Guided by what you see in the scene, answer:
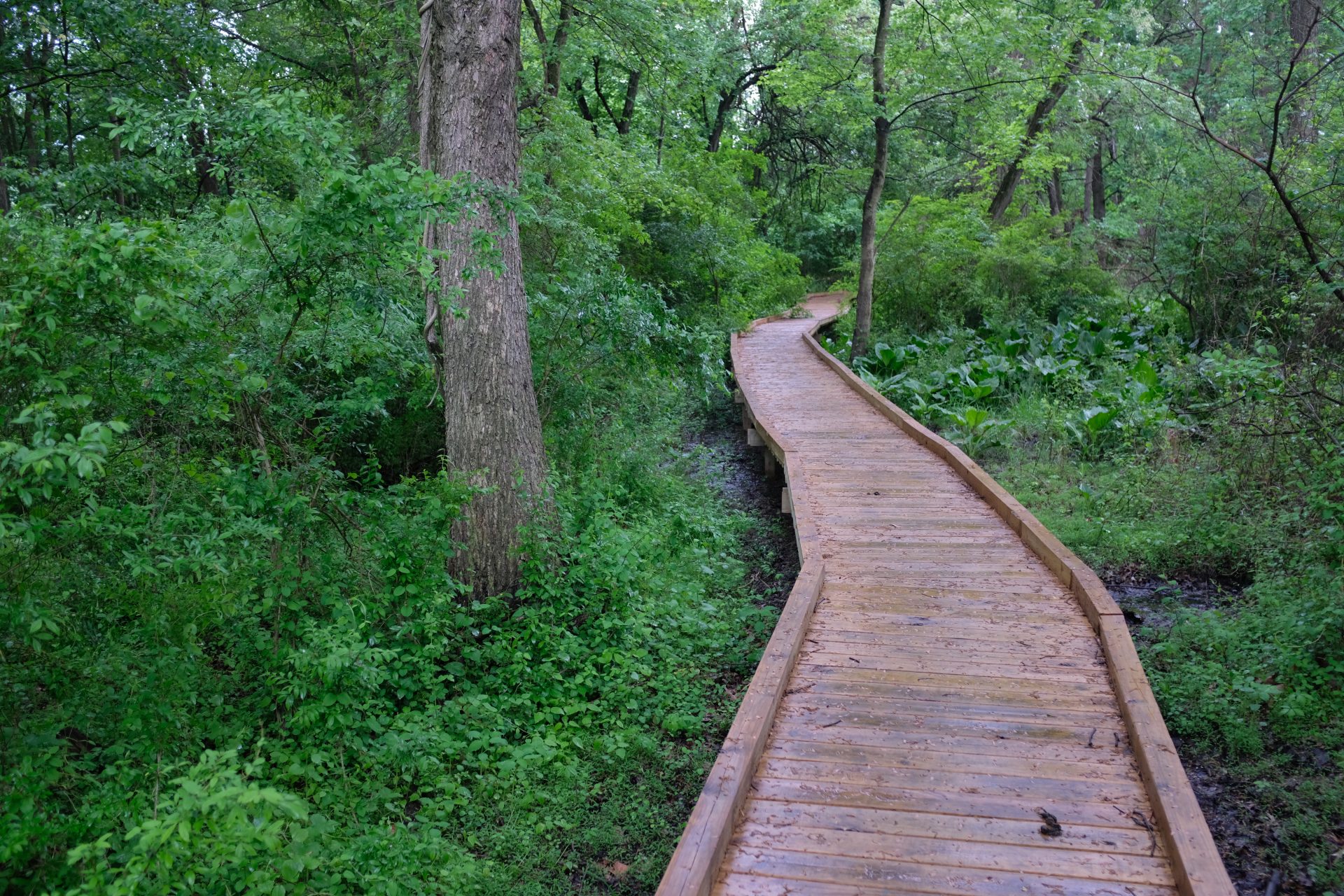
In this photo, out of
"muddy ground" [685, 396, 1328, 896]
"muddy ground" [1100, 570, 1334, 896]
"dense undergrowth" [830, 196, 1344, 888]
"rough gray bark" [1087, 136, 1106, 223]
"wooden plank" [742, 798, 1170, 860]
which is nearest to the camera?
"wooden plank" [742, 798, 1170, 860]

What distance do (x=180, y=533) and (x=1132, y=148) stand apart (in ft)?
98.4

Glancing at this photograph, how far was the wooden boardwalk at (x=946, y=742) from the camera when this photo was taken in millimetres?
3033

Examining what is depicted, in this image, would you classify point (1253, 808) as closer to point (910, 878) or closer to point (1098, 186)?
point (910, 878)

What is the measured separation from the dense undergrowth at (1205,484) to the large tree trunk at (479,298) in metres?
4.38

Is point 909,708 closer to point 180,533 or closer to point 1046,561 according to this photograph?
point 1046,561

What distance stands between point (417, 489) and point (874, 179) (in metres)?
10.3

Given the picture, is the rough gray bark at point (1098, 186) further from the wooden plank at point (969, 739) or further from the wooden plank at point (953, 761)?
the wooden plank at point (953, 761)

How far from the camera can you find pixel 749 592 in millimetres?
7336

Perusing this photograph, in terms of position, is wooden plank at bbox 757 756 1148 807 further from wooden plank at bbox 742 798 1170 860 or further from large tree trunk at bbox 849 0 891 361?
large tree trunk at bbox 849 0 891 361

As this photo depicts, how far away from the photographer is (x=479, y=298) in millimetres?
5742

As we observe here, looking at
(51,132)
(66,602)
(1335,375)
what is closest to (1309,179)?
(1335,375)

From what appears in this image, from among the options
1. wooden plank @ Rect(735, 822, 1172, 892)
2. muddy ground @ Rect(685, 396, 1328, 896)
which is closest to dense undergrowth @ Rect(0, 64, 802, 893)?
wooden plank @ Rect(735, 822, 1172, 892)

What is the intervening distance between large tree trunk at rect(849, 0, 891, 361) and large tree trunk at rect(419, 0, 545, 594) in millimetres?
8158

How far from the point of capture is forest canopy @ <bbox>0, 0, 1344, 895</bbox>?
132 inches
